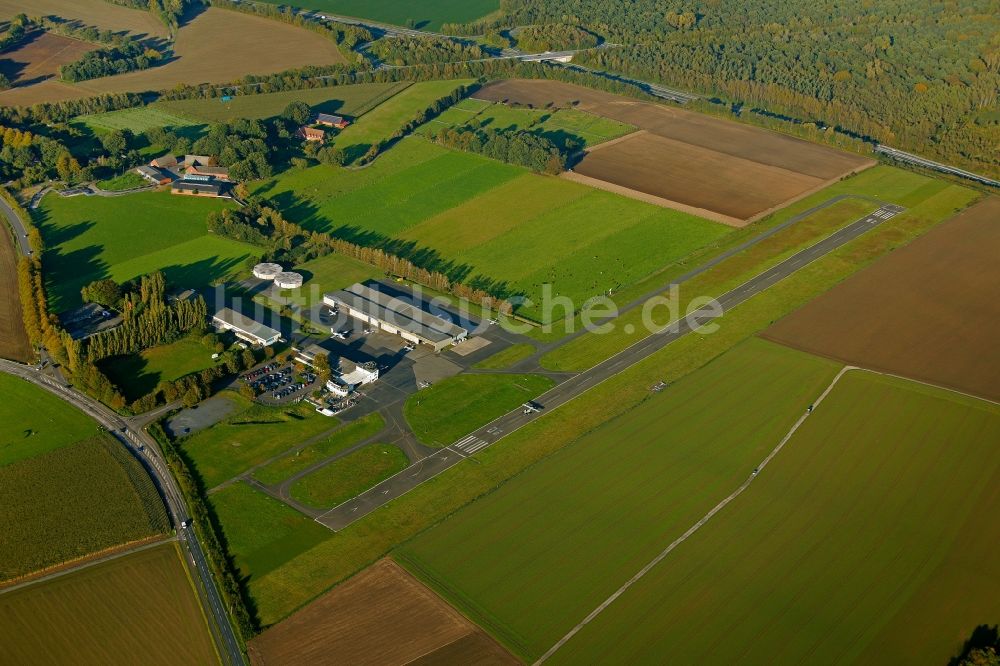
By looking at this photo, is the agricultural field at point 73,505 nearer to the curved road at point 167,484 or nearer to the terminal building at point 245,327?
the curved road at point 167,484

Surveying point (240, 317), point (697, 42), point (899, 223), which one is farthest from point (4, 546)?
point (697, 42)

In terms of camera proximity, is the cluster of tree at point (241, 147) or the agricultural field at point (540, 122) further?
the agricultural field at point (540, 122)

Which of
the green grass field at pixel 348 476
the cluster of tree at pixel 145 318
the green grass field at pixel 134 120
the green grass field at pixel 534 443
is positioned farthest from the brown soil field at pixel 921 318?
the green grass field at pixel 134 120

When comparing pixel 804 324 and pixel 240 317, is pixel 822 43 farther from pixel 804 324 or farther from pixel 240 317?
pixel 240 317

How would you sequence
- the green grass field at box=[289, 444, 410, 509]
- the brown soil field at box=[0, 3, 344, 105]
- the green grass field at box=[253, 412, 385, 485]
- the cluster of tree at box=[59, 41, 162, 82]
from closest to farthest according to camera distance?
the green grass field at box=[289, 444, 410, 509] → the green grass field at box=[253, 412, 385, 485] → the brown soil field at box=[0, 3, 344, 105] → the cluster of tree at box=[59, 41, 162, 82]

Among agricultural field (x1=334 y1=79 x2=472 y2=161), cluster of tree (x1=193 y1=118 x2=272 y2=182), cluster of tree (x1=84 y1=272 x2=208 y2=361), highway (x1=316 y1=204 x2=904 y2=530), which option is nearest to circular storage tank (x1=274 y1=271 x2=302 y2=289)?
cluster of tree (x1=84 y1=272 x2=208 y2=361)

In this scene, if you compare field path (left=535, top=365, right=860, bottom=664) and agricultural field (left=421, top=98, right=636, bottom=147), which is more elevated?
agricultural field (left=421, top=98, right=636, bottom=147)

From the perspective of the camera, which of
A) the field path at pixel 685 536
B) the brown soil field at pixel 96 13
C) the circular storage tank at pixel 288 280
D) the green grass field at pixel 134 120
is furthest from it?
the brown soil field at pixel 96 13

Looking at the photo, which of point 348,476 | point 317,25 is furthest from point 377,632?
point 317,25

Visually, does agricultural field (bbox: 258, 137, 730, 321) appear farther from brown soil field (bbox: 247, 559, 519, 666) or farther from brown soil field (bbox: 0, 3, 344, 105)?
brown soil field (bbox: 0, 3, 344, 105)
